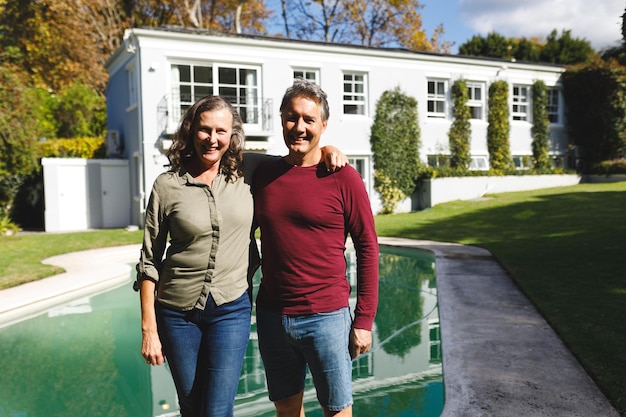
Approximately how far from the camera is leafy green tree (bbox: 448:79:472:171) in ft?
67.2

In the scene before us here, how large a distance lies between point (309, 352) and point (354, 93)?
1736 cm

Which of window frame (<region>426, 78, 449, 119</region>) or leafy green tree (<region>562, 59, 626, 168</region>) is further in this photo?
leafy green tree (<region>562, 59, 626, 168</region>)

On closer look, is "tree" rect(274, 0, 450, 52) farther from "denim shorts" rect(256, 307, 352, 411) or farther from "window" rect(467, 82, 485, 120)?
"denim shorts" rect(256, 307, 352, 411)

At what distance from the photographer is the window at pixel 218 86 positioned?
633 inches

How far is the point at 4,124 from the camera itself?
12.6 meters

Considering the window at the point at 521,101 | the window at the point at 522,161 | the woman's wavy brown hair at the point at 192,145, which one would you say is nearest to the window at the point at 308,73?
the window at the point at 521,101

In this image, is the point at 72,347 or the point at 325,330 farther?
the point at 72,347

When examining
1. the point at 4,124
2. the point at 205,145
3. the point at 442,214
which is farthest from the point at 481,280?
the point at 4,124

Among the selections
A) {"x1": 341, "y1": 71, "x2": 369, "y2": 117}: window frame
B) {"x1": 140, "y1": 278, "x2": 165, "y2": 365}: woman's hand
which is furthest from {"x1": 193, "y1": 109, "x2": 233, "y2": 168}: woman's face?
{"x1": 341, "y1": 71, "x2": 369, "y2": 117}: window frame

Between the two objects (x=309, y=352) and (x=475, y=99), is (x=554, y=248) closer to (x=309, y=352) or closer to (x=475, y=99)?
(x=309, y=352)

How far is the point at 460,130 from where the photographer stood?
20578 millimetres

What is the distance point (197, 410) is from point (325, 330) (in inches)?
29.9

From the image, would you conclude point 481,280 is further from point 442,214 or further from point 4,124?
point 4,124

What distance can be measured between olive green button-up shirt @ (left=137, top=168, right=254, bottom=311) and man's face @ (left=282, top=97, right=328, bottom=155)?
1.23 ft
